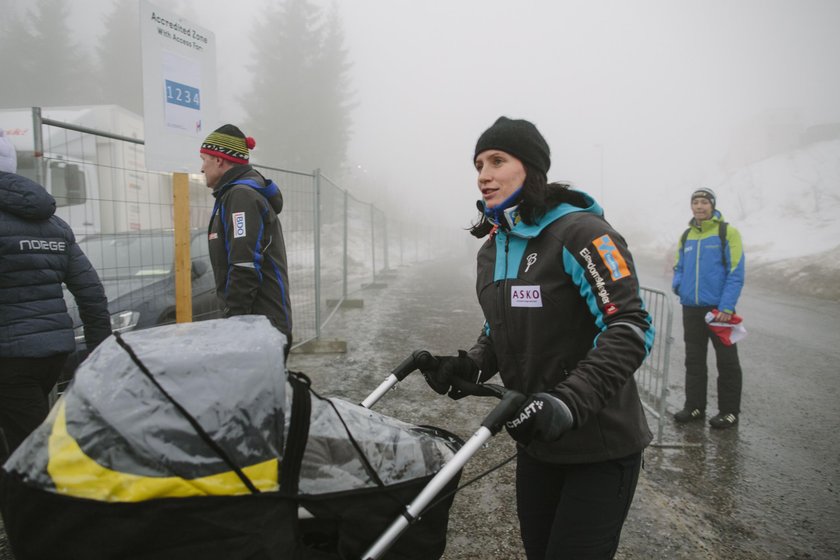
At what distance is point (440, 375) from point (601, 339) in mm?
713

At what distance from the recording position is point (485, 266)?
2186 millimetres

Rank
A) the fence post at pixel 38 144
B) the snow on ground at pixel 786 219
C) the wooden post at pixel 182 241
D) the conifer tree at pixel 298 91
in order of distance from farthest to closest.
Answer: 1. the conifer tree at pixel 298 91
2. the snow on ground at pixel 786 219
3. the wooden post at pixel 182 241
4. the fence post at pixel 38 144

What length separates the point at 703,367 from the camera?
4.71m

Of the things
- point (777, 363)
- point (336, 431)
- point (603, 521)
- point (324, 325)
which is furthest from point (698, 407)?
point (324, 325)

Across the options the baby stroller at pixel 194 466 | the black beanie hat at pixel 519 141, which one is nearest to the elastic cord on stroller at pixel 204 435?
the baby stroller at pixel 194 466

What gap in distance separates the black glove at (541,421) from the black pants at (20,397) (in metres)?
2.61

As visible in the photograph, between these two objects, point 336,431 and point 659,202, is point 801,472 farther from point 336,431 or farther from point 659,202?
point 659,202

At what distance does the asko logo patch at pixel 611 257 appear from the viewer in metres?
1.69

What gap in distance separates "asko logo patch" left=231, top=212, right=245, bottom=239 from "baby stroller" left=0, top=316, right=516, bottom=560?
185 cm

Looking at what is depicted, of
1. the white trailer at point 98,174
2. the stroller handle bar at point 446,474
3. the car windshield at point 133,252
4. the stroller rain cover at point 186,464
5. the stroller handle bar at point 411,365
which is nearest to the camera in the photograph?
the stroller rain cover at point 186,464

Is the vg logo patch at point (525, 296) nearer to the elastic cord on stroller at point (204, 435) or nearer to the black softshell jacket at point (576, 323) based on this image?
the black softshell jacket at point (576, 323)

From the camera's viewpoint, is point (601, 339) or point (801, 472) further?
point (801, 472)

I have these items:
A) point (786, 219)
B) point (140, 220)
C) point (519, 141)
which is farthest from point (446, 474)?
point (786, 219)

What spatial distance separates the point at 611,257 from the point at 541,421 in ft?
1.99
